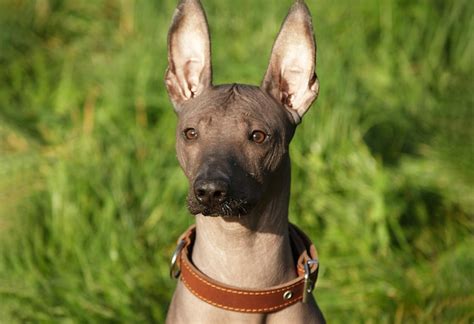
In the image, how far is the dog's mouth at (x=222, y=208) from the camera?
2.93m

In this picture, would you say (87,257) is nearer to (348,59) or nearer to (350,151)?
(350,151)

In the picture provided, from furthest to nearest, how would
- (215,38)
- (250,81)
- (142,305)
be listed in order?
1. (215,38)
2. (250,81)
3. (142,305)

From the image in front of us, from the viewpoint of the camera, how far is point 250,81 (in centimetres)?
621

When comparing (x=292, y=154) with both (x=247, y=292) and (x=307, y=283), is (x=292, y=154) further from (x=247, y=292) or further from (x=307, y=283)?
(x=247, y=292)

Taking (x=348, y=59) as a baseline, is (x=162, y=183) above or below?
below

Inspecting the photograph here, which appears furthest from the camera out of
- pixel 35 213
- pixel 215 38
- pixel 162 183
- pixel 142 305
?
pixel 215 38

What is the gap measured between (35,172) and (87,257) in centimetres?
95

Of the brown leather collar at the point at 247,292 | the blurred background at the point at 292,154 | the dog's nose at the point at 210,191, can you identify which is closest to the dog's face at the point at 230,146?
the dog's nose at the point at 210,191

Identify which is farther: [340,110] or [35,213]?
[340,110]

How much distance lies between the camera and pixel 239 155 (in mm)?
3074

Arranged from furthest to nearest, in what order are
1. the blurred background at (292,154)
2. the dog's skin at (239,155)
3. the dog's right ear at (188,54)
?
the blurred background at (292,154) < the dog's right ear at (188,54) < the dog's skin at (239,155)

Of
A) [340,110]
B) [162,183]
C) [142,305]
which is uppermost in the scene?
[340,110]

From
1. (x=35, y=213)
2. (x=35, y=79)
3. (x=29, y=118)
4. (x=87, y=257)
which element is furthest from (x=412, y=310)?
(x=35, y=79)

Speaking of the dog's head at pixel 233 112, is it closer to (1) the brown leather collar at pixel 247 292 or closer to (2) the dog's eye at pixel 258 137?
(2) the dog's eye at pixel 258 137
